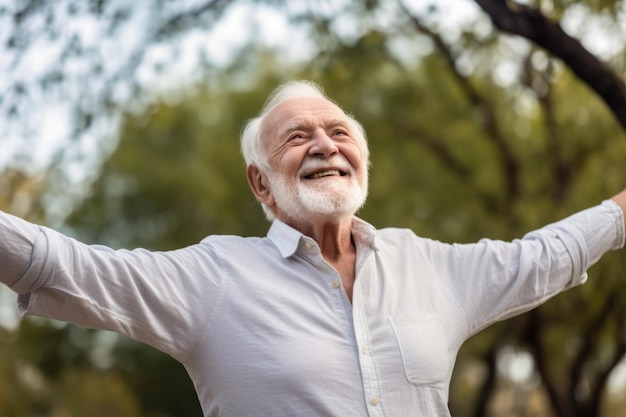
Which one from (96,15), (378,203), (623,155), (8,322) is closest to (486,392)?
(378,203)

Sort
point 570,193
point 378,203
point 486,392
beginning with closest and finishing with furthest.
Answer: point 570,193 → point 378,203 → point 486,392

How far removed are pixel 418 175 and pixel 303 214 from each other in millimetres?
9240

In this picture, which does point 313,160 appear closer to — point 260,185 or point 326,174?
point 326,174

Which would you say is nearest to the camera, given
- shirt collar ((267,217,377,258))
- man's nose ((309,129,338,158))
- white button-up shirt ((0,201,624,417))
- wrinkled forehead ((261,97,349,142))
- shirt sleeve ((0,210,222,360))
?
shirt sleeve ((0,210,222,360))

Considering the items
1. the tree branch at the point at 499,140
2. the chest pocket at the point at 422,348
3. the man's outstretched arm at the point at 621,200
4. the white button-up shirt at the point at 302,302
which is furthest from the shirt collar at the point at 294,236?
the tree branch at the point at 499,140

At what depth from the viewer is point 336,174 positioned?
3.05 metres

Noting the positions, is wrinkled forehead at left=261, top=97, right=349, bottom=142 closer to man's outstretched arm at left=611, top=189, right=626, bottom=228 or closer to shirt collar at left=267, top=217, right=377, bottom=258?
shirt collar at left=267, top=217, right=377, bottom=258

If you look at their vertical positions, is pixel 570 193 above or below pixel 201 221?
above

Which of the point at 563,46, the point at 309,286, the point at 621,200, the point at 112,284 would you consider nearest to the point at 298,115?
the point at 309,286

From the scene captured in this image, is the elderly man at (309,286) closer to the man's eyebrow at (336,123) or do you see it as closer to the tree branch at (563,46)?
the man's eyebrow at (336,123)

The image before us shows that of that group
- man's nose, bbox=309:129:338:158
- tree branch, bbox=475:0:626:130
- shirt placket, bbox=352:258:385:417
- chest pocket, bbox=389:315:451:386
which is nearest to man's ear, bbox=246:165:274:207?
man's nose, bbox=309:129:338:158

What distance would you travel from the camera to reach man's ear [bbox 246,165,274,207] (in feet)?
10.6

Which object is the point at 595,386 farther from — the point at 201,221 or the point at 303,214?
the point at 303,214

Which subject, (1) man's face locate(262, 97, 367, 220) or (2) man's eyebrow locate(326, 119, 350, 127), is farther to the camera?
(2) man's eyebrow locate(326, 119, 350, 127)
